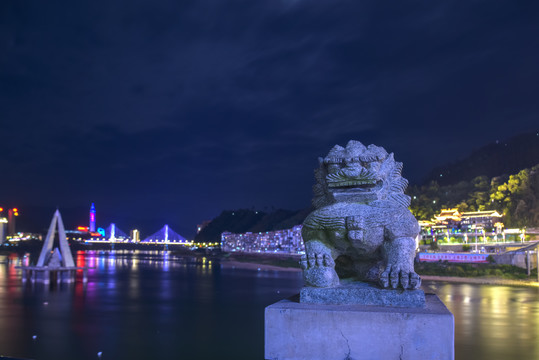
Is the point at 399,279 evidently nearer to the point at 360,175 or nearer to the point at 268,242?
the point at 360,175

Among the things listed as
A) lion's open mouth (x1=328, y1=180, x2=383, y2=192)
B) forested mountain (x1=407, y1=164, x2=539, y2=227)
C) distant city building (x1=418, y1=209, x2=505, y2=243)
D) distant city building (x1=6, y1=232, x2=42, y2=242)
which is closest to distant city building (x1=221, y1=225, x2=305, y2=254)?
forested mountain (x1=407, y1=164, x2=539, y2=227)

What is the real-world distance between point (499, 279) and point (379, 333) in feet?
93.5

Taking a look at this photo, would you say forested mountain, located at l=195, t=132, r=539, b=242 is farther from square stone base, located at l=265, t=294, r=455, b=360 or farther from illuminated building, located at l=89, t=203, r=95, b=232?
illuminated building, located at l=89, t=203, r=95, b=232

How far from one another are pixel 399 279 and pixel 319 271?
61 cm

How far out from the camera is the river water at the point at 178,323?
12742 millimetres

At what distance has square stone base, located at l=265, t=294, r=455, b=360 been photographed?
3.38 metres

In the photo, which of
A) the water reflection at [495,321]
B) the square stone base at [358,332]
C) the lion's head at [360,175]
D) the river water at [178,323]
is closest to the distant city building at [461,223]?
the river water at [178,323]

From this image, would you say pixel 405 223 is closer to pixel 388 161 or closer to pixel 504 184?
pixel 388 161

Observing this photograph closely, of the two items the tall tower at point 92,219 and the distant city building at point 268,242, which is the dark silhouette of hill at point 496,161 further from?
the tall tower at point 92,219

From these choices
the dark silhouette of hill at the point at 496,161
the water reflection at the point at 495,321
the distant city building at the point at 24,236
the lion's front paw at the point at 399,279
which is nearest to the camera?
the lion's front paw at the point at 399,279

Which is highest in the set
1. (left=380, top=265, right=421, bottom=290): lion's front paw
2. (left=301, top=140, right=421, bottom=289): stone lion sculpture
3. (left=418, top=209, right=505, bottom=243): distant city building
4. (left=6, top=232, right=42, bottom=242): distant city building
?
(left=301, top=140, right=421, bottom=289): stone lion sculpture

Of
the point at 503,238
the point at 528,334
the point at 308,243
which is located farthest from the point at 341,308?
the point at 503,238

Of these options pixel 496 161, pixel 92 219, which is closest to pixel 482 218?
pixel 496 161

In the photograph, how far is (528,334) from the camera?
13.6 meters
